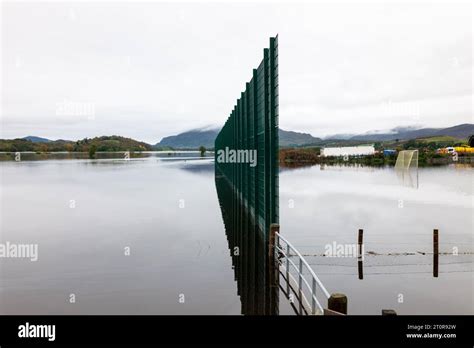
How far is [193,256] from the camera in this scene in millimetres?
16906

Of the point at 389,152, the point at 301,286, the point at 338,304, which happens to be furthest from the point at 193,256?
the point at 389,152

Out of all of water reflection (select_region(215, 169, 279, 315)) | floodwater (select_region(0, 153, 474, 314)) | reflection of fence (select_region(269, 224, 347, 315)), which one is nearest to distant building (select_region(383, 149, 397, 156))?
floodwater (select_region(0, 153, 474, 314))

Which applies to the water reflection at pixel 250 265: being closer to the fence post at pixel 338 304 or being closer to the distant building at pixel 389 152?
the fence post at pixel 338 304

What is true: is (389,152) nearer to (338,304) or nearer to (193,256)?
(193,256)

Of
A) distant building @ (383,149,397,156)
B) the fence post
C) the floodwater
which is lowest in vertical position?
the floodwater

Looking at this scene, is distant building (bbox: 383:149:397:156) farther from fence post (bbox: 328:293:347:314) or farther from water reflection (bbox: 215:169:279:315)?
fence post (bbox: 328:293:347:314)

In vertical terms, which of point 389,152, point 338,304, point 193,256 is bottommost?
point 193,256

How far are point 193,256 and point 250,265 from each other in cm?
281

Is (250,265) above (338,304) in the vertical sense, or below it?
below

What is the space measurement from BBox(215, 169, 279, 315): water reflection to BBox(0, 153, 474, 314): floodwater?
0.32m

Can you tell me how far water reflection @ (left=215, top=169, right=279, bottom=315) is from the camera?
36.6 feet

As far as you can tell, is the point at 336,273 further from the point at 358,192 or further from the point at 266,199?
→ the point at 358,192

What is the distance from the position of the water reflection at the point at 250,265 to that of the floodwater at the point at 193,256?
320 mm
